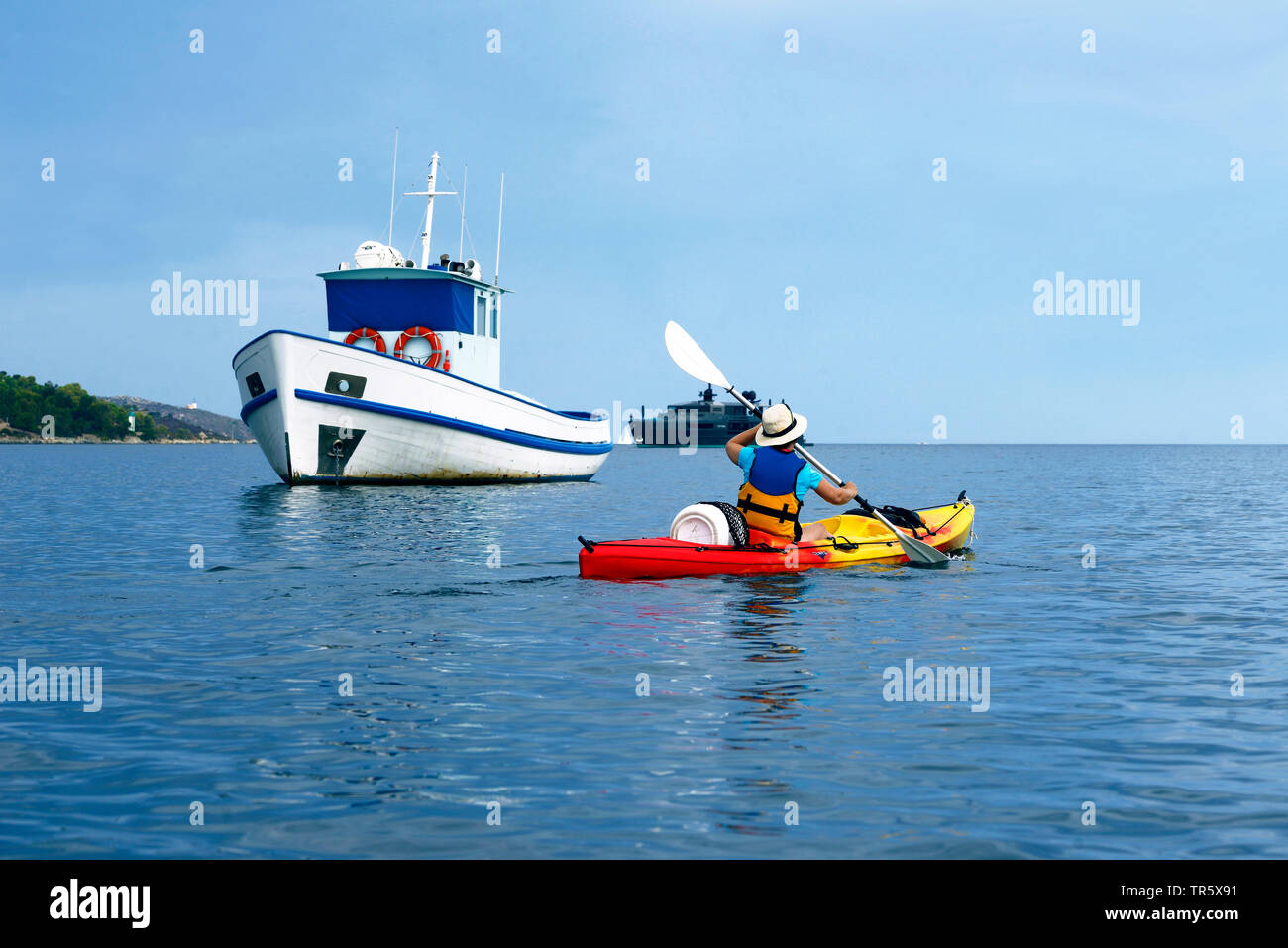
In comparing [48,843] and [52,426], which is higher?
[52,426]

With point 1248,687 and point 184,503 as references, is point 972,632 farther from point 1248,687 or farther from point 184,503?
point 184,503

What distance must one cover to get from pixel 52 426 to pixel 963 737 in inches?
7500

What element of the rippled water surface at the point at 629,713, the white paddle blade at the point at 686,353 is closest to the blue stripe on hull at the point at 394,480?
the rippled water surface at the point at 629,713

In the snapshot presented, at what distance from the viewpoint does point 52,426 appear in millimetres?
170250

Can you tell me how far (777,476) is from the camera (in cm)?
1278

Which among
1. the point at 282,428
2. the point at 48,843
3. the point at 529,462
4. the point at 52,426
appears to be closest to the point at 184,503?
the point at 282,428

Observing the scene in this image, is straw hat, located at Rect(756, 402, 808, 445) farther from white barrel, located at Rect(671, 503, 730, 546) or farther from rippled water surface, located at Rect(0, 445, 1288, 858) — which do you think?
rippled water surface, located at Rect(0, 445, 1288, 858)

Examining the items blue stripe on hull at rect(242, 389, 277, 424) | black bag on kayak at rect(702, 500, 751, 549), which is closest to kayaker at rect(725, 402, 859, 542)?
black bag on kayak at rect(702, 500, 751, 549)

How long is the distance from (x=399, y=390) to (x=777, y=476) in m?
17.3

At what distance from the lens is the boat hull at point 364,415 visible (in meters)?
27.2

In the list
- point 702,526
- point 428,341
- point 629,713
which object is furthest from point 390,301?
point 629,713

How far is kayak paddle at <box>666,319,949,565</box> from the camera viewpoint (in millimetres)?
14711

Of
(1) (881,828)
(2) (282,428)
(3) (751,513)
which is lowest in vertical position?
(1) (881,828)

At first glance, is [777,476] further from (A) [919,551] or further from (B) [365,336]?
(B) [365,336]
